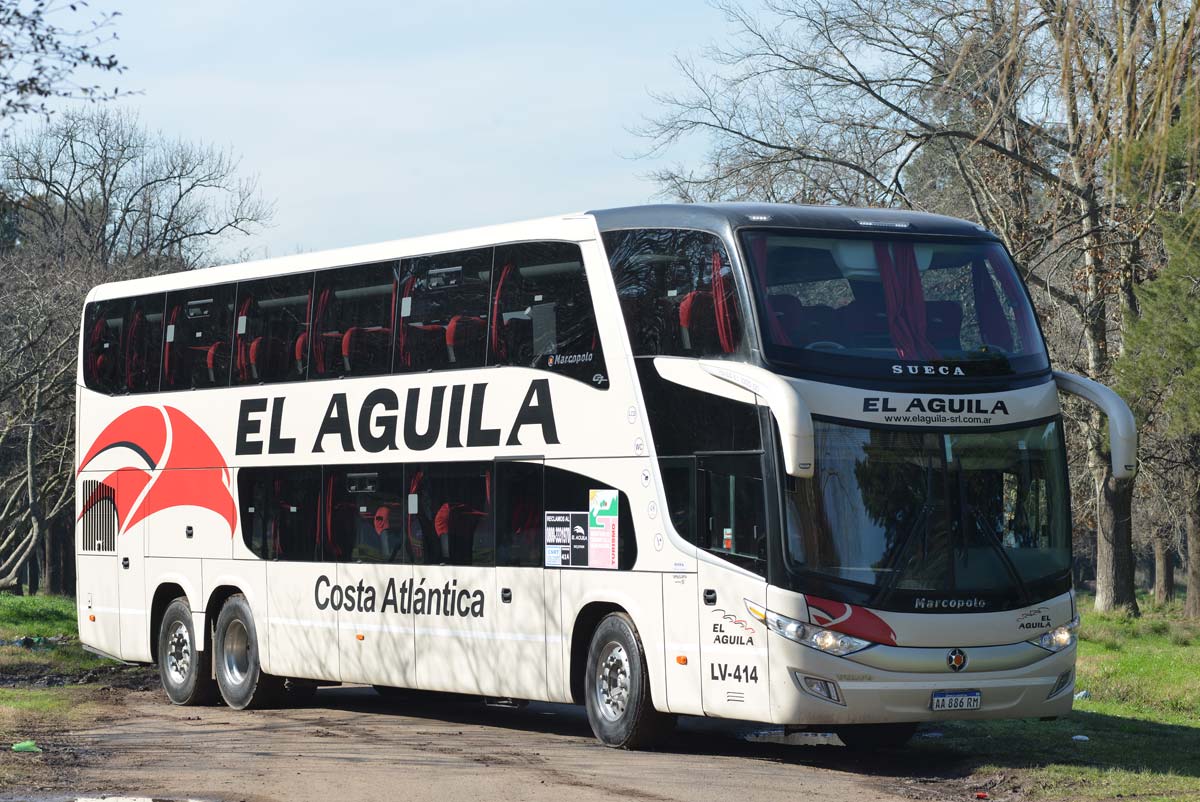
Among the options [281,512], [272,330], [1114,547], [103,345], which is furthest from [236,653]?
[1114,547]

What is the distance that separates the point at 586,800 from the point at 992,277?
18.6 feet

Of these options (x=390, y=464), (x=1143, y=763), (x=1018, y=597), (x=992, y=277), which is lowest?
(x=1143, y=763)

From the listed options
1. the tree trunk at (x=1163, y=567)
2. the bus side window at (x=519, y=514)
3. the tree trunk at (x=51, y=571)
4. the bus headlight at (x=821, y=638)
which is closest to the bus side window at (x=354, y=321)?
the bus side window at (x=519, y=514)

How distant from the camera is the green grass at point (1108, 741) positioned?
11.7m

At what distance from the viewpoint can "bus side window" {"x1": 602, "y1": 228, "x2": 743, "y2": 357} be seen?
526 inches

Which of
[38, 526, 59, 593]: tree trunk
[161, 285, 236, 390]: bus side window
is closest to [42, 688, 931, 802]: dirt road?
[161, 285, 236, 390]: bus side window

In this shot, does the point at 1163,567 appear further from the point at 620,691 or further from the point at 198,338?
the point at 620,691

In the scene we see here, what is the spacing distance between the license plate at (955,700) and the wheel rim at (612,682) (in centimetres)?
275

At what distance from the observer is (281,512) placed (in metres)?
18.1

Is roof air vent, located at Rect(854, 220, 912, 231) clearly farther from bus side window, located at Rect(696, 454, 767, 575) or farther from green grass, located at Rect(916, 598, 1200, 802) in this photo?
green grass, located at Rect(916, 598, 1200, 802)

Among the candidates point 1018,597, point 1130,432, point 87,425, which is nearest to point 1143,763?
point 1018,597

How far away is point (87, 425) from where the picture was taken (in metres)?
21.2

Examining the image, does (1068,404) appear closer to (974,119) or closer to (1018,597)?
(974,119)

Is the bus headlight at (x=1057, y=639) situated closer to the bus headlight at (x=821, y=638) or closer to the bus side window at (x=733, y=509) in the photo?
the bus headlight at (x=821, y=638)
